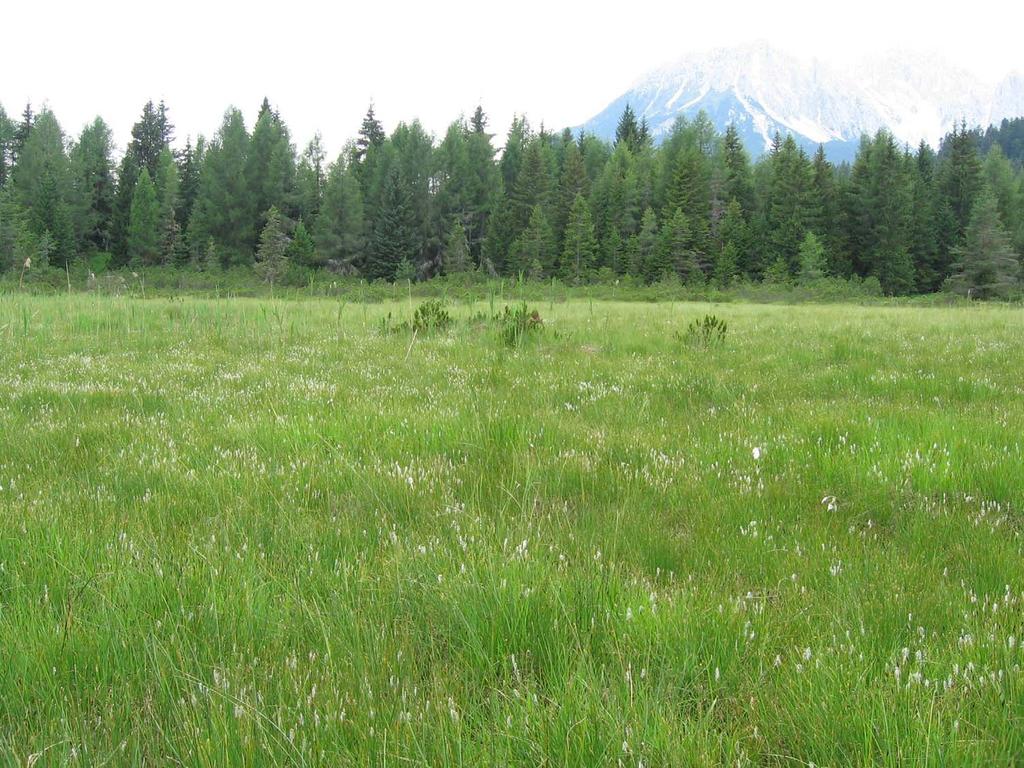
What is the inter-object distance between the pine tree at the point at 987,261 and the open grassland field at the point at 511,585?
78.7 m

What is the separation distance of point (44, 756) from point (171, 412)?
5.54 meters

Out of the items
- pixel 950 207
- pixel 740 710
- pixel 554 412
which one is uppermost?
pixel 950 207

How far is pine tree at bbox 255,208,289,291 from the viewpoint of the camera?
70.3m

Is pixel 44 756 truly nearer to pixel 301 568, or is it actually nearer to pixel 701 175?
pixel 301 568

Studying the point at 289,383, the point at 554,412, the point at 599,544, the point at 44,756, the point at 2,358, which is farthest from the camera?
the point at 2,358

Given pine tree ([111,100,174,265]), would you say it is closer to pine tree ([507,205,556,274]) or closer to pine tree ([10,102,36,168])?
pine tree ([10,102,36,168])

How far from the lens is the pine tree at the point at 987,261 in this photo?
68244 mm

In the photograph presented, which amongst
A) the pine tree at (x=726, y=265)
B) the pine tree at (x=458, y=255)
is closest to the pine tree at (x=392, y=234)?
the pine tree at (x=458, y=255)

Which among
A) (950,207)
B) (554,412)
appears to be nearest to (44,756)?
(554,412)

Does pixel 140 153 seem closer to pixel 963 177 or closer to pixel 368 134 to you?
pixel 368 134

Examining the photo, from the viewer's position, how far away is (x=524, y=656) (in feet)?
7.63

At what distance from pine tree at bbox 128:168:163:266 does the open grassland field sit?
9756cm

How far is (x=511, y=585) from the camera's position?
2.58 m

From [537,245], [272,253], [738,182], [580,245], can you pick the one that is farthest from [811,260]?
[272,253]
